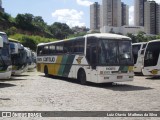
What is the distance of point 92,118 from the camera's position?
27.0ft

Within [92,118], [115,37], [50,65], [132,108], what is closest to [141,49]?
[50,65]

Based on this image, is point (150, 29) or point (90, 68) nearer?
point (90, 68)

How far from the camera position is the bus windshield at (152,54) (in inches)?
879

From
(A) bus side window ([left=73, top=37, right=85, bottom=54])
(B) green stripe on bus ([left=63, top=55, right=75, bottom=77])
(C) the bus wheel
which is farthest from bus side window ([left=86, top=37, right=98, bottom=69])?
(B) green stripe on bus ([left=63, top=55, right=75, bottom=77])

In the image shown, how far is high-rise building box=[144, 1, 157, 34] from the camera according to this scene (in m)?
121

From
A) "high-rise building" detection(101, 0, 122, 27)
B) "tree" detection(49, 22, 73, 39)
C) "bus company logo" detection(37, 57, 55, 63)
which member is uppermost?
"high-rise building" detection(101, 0, 122, 27)

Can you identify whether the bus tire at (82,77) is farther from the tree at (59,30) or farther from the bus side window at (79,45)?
the tree at (59,30)

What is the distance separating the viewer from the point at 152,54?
22641 mm

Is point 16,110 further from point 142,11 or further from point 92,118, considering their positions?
point 142,11

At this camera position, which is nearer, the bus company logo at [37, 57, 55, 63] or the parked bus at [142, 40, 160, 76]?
the parked bus at [142, 40, 160, 76]

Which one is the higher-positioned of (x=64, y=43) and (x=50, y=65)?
(x=64, y=43)

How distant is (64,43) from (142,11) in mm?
110090

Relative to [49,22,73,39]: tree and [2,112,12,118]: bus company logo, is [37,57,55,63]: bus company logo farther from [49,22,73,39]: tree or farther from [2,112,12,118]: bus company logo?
[49,22,73,39]: tree

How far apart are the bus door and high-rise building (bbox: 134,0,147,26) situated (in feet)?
372
